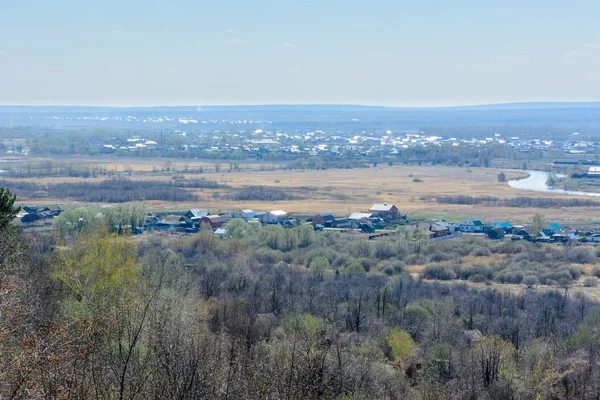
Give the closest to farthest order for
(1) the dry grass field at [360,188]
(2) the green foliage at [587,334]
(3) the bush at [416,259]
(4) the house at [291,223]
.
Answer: (2) the green foliage at [587,334]
(3) the bush at [416,259]
(4) the house at [291,223]
(1) the dry grass field at [360,188]

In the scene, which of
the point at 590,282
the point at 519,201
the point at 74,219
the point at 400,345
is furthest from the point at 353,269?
the point at 519,201

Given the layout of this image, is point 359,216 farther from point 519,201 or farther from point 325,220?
point 519,201

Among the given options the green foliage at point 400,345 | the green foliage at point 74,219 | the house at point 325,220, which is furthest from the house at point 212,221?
the green foliage at point 400,345

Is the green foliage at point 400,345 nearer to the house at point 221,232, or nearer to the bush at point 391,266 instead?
the bush at point 391,266

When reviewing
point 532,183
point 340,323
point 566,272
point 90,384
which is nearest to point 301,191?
point 532,183

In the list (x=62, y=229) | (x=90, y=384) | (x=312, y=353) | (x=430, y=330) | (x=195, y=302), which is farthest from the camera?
(x=62, y=229)

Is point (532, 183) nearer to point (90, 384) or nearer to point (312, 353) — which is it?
point (312, 353)

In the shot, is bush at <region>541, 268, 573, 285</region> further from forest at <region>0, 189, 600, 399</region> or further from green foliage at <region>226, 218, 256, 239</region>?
green foliage at <region>226, 218, 256, 239</region>
